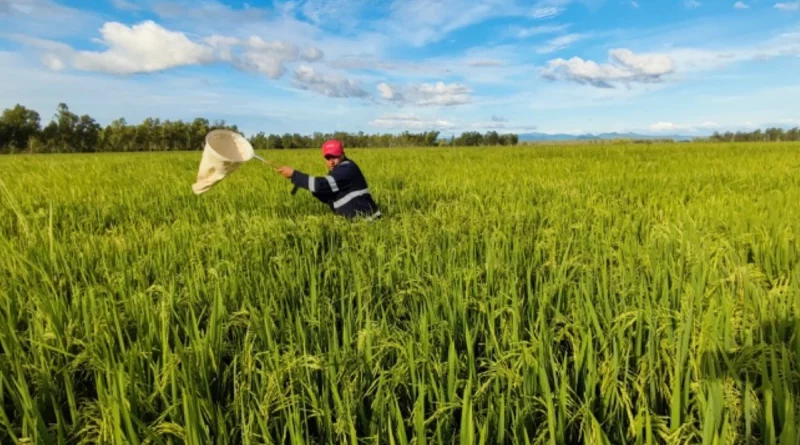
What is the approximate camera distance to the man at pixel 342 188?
4.48 meters

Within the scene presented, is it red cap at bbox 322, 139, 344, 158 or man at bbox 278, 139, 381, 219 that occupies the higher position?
red cap at bbox 322, 139, 344, 158

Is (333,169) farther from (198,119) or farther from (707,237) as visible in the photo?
(198,119)

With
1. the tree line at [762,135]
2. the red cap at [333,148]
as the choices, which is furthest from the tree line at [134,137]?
the red cap at [333,148]

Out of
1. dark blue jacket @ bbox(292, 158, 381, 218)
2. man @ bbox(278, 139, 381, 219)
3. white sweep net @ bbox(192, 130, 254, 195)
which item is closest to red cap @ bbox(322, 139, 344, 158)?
man @ bbox(278, 139, 381, 219)

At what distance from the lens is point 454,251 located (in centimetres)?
287

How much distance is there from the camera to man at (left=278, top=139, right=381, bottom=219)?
4.48 metres

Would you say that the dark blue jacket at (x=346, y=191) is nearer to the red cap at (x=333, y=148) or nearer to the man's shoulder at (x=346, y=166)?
the man's shoulder at (x=346, y=166)

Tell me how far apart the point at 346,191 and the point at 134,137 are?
78258mm

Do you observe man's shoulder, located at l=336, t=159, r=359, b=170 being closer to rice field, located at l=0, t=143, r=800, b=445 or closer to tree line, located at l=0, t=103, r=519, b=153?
rice field, located at l=0, t=143, r=800, b=445

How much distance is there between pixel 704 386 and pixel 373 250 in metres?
2.11

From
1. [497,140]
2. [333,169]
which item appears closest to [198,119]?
[497,140]

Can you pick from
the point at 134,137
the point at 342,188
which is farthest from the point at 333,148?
the point at 134,137

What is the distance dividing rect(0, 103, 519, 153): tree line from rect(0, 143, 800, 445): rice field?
6205 cm

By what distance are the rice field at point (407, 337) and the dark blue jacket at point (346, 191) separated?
0.51m
